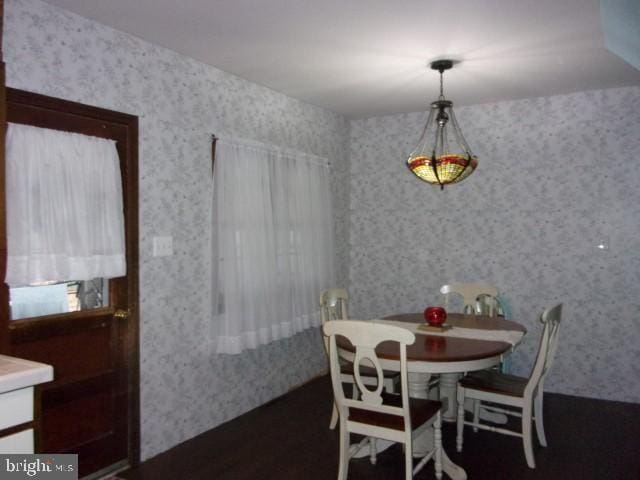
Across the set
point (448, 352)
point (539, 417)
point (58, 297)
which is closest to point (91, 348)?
point (58, 297)

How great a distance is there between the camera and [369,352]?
2539mm

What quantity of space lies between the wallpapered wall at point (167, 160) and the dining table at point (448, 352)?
1116mm

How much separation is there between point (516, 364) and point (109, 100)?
151 inches

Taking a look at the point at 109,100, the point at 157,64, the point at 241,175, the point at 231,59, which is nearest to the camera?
the point at 109,100

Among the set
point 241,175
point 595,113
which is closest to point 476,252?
point 595,113

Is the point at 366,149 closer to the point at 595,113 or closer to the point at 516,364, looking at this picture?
the point at 595,113

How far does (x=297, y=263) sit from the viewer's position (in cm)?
436

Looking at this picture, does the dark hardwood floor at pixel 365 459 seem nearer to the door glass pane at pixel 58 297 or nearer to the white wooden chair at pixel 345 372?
the white wooden chair at pixel 345 372

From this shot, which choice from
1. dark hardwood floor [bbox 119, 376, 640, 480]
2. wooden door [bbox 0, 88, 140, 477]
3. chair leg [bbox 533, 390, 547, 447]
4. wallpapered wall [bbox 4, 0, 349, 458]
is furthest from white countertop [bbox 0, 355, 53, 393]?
chair leg [bbox 533, 390, 547, 447]

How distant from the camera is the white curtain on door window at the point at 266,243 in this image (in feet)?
11.8

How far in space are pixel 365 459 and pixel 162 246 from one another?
1775mm

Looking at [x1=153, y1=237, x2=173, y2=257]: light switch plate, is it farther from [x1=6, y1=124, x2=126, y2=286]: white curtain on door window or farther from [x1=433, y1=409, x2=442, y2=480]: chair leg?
[x1=433, y1=409, x2=442, y2=480]: chair leg

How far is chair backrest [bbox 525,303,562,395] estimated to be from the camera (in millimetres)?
2918

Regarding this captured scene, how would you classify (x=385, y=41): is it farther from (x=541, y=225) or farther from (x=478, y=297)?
(x=541, y=225)
